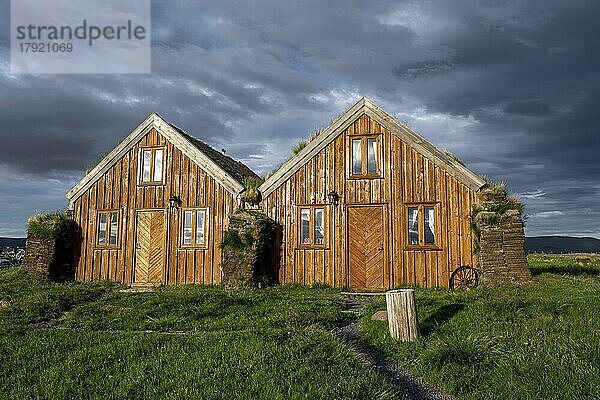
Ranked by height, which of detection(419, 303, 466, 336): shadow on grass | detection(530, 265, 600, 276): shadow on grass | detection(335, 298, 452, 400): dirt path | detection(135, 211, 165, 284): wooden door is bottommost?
detection(335, 298, 452, 400): dirt path

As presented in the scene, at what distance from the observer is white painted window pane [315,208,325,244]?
19.1 metres

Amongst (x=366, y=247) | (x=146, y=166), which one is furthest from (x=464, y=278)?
(x=146, y=166)

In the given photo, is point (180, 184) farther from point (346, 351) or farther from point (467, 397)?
point (467, 397)

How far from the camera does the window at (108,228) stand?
2167 centimetres

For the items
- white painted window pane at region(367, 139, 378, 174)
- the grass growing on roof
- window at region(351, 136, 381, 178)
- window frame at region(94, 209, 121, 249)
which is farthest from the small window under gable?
the grass growing on roof

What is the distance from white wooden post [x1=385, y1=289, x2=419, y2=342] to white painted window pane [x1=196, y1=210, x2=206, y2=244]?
12.4 m

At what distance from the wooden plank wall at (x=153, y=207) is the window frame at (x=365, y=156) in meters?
5.18

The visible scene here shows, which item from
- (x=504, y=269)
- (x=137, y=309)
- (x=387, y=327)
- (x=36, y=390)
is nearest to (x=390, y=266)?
(x=504, y=269)

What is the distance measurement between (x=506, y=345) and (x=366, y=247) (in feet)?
32.8

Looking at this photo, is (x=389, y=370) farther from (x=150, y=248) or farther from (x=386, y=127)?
(x=150, y=248)

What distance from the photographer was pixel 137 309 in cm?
1321

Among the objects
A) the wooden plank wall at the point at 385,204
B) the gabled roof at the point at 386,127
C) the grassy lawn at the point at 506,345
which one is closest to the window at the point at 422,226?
the wooden plank wall at the point at 385,204

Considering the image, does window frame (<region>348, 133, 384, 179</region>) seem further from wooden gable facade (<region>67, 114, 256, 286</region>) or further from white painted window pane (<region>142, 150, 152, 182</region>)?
white painted window pane (<region>142, 150, 152, 182</region>)

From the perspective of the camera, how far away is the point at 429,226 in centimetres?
1800
